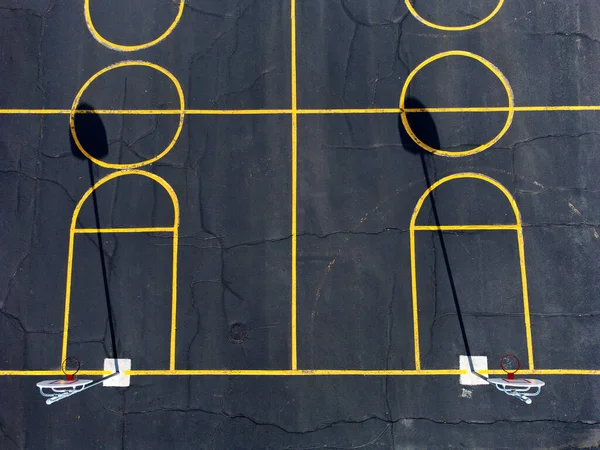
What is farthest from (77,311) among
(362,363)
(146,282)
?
(362,363)

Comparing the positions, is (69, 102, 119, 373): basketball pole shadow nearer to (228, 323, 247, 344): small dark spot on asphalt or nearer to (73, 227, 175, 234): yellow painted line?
(73, 227, 175, 234): yellow painted line

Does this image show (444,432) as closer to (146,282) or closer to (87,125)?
(146,282)

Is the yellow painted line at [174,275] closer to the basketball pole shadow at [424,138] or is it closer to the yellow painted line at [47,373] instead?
the yellow painted line at [47,373]

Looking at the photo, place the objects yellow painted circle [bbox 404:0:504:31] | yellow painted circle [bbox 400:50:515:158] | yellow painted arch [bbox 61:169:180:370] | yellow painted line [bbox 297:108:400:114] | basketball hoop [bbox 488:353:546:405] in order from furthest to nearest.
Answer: yellow painted circle [bbox 404:0:504:31] < yellow painted line [bbox 297:108:400:114] < yellow painted circle [bbox 400:50:515:158] < yellow painted arch [bbox 61:169:180:370] < basketball hoop [bbox 488:353:546:405]

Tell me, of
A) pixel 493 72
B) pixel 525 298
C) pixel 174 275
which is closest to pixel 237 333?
A: pixel 174 275

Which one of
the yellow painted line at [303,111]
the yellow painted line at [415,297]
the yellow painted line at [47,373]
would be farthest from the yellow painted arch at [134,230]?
the yellow painted line at [415,297]

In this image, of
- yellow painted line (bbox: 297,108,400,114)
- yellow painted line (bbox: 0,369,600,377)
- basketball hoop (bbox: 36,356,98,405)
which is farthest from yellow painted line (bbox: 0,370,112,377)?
yellow painted line (bbox: 297,108,400,114)
